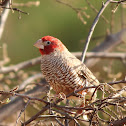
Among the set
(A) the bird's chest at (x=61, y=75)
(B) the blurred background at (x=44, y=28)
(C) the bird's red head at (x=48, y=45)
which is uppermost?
(B) the blurred background at (x=44, y=28)

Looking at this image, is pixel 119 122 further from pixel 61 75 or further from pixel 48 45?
pixel 48 45

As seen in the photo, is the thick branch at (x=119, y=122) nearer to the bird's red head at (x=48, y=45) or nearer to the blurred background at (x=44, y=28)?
the bird's red head at (x=48, y=45)

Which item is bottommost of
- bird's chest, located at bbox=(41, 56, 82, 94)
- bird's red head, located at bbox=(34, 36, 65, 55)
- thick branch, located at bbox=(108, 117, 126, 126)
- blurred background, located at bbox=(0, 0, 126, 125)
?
thick branch, located at bbox=(108, 117, 126, 126)

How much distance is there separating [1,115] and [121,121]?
319 centimetres

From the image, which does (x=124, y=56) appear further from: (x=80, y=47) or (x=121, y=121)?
(x=121, y=121)

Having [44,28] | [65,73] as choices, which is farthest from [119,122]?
[44,28]

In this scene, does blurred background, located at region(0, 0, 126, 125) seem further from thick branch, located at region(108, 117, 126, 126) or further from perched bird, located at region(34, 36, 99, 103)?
thick branch, located at region(108, 117, 126, 126)

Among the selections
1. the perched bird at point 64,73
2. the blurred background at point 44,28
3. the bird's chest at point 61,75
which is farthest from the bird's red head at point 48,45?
the blurred background at point 44,28

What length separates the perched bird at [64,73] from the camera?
3785mm

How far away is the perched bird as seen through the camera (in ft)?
12.4

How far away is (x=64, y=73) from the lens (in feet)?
12.4

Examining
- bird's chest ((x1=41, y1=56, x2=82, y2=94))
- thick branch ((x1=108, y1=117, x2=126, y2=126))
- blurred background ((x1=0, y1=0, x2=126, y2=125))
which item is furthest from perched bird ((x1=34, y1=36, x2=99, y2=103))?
blurred background ((x1=0, y1=0, x2=126, y2=125))

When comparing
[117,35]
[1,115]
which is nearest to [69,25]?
[117,35]

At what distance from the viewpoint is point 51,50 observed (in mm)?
4195
